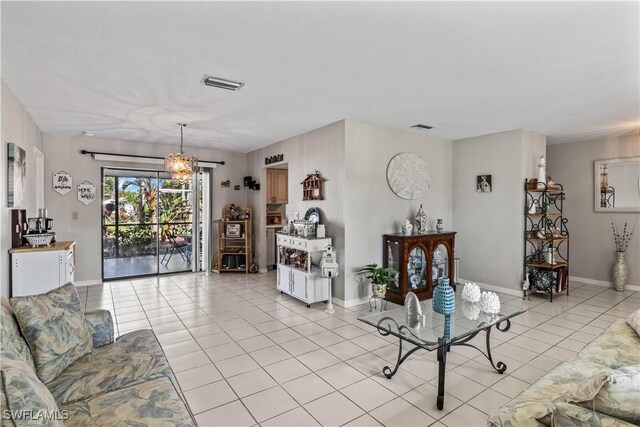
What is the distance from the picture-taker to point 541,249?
5.23 meters

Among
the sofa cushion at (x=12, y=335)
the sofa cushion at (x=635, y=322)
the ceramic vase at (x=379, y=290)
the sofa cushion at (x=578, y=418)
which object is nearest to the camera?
the sofa cushion at (x=578, y=418)

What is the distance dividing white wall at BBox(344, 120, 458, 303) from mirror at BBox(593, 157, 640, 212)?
289 cm

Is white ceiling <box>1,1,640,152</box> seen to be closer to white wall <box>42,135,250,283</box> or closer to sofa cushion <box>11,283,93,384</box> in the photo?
white wall <box>42,135,250,283</box>

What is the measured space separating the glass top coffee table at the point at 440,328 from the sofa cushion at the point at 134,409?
1.47 metres

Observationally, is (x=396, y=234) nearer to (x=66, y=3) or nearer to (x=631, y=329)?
(x=631, y=329)

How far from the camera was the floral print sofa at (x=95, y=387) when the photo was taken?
3.60 feet

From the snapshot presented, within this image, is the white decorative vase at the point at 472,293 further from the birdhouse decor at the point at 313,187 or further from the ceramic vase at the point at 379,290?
the birdhouse decor at the point at 313,187

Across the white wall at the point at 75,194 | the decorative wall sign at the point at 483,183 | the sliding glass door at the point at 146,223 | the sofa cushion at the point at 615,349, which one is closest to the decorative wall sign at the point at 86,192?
the white wall at the point at 75,194

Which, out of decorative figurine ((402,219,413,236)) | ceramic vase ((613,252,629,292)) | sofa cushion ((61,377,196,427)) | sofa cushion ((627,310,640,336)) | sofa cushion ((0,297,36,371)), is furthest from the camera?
ceramic vase ((613,252,629,292))

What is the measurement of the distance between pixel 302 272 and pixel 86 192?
12.9 ft

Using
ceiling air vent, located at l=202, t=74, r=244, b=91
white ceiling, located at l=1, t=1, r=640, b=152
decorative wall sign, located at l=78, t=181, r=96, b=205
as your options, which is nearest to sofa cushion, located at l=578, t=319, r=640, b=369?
white ceiling, located at l=1, t=1, r=640, b=152

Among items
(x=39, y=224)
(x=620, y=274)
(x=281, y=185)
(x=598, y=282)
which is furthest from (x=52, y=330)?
(x=598, y=282)

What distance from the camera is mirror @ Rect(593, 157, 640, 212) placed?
17.1ft

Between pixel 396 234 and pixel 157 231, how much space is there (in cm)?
438
